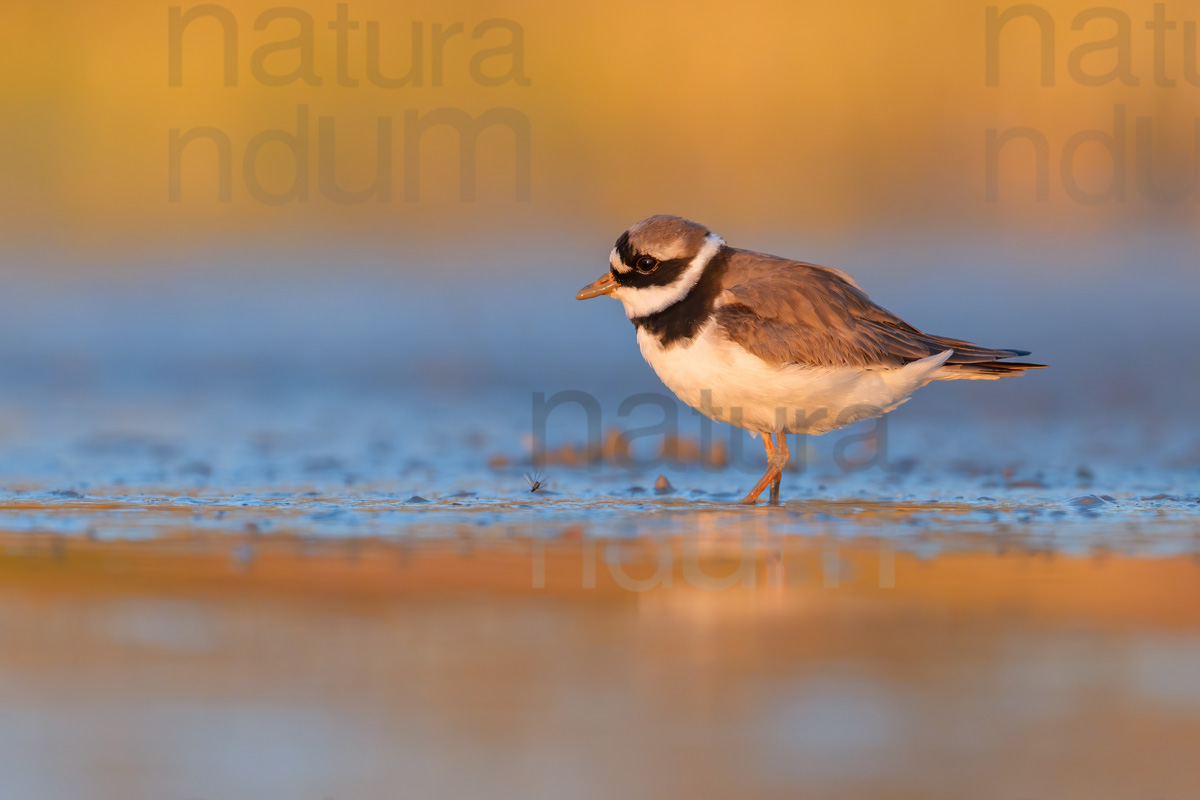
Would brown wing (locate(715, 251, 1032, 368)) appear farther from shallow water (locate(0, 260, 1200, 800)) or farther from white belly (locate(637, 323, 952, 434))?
shallow water (locate(0, 260, 1200, 800))

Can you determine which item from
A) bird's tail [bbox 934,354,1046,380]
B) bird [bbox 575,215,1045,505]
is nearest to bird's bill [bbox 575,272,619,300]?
bird [bbox 575,215,1045,505]

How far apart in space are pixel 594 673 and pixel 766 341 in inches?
102

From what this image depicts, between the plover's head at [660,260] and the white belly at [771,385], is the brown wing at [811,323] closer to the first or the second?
the white belly at [771,385]

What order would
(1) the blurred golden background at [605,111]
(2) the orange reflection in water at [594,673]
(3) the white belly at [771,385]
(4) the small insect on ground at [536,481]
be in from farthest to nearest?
(1) the blurred golden background at [605,111], (4) the small insect on ground at [536,481], (3) the white belly at [771,385], (2) the orange reflection in water at [594,673]

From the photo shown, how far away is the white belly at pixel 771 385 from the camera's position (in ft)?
18.4

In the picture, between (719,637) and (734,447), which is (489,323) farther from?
(719,637)

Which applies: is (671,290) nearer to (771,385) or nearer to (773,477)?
(771,385)

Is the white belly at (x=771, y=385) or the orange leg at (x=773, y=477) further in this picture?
the orange leg at (x=773, y=477)

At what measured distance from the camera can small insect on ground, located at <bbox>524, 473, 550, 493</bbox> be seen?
19.7 feet

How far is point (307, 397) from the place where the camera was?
9125 mm

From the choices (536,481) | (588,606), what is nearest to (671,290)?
(536,481)

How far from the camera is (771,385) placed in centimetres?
564

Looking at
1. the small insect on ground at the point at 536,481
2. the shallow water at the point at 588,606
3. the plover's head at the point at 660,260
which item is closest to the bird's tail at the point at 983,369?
the shallow water at the point at 588,606

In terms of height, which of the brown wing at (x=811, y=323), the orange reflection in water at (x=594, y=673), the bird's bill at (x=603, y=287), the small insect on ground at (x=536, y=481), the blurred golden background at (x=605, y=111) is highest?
the blurred golden background at (x=605, y=111)
